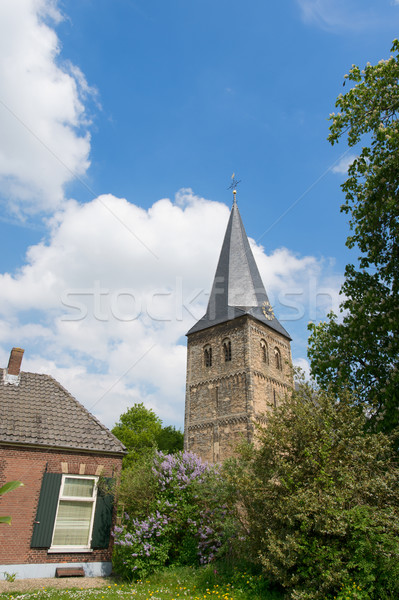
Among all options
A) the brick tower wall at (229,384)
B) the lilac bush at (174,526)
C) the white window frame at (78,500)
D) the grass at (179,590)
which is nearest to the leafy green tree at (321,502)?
the grass at (179,590)

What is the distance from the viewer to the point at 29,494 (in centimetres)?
1029

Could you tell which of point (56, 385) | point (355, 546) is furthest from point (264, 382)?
point (355, 546)

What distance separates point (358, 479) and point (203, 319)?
26971mm

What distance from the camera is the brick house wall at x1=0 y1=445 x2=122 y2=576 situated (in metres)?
9.78

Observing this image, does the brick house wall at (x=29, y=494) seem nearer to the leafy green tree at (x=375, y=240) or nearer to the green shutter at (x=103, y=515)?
the green shutter at (x=103, y=515)

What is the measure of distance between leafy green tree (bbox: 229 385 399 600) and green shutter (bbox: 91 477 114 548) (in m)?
4.37

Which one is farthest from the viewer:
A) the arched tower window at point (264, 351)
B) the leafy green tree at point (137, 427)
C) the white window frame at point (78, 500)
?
the leafy green tree at point (137, 427)

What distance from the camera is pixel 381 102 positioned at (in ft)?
31.4

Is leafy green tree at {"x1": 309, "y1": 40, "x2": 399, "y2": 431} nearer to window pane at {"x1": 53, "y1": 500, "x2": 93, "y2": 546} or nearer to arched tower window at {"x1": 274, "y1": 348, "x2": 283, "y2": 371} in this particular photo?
window pane at {"x1": 53, "y1": 500, "x2": 93, "y2": 546}

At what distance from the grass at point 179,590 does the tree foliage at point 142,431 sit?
26.5m

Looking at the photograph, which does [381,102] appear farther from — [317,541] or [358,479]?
[317,541]

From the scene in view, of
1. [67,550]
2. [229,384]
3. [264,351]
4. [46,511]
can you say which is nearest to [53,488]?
[46,511]

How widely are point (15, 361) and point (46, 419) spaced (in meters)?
2.61

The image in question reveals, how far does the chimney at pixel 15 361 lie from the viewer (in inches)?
510
